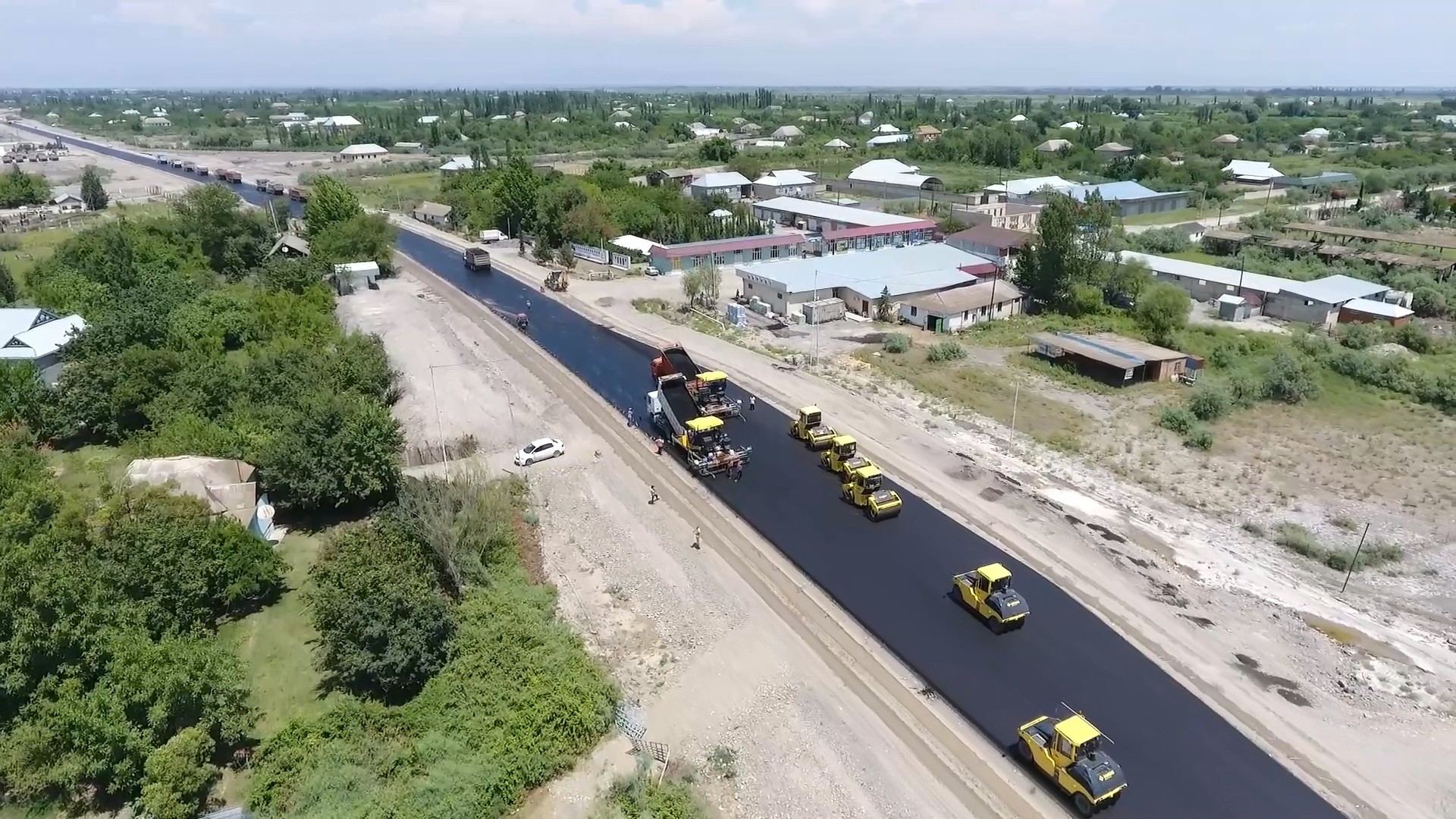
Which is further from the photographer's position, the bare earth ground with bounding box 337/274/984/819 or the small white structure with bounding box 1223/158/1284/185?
the small white structure with bounding box 1223/158/1284/185

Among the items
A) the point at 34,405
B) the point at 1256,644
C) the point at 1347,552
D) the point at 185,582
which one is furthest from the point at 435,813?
the point at 34,405

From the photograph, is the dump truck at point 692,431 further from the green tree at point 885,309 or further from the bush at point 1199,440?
the green tree at point 885,309

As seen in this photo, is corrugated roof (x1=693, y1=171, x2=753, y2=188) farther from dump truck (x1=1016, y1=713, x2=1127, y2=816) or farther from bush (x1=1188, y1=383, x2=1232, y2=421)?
dump truck (x1=1016, y1=713, x2=1127, y2=816)

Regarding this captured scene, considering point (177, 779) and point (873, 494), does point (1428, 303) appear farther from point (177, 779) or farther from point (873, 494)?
point (177, 779)

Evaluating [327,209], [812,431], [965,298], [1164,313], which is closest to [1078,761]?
[812,431]


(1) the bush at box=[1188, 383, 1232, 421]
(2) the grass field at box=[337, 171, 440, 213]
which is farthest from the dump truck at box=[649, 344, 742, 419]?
(2) the grass field at box=[337, 171, 440, 213]

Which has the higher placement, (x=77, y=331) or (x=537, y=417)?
(x=77, y=331)

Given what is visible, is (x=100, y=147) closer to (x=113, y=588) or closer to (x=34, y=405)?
(x=34, y=405)
